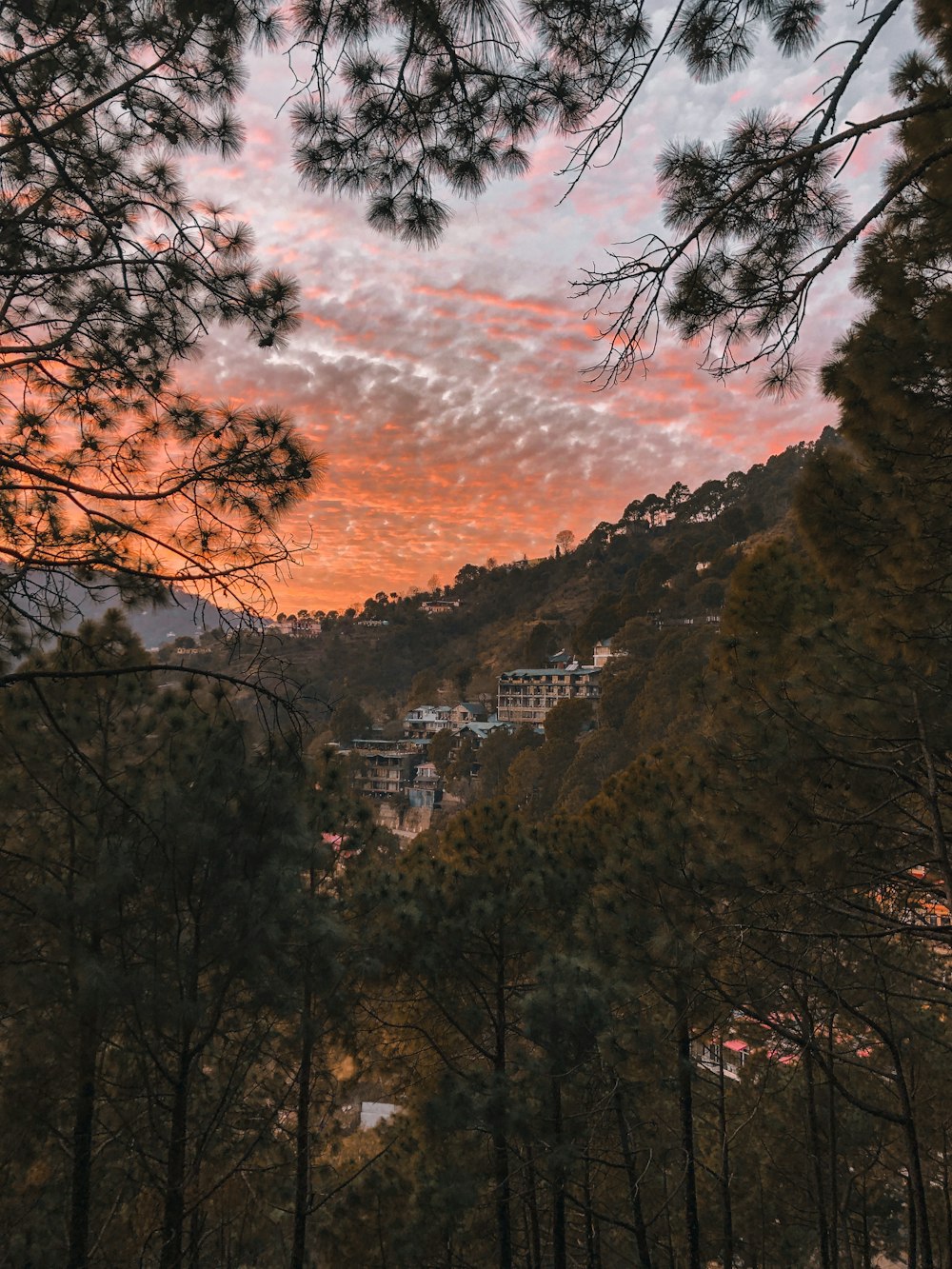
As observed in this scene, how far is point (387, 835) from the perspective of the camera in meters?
7.21

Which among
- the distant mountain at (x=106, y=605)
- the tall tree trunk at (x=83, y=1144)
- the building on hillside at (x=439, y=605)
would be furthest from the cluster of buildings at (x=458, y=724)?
the distant mountain at (x=106, y=605)

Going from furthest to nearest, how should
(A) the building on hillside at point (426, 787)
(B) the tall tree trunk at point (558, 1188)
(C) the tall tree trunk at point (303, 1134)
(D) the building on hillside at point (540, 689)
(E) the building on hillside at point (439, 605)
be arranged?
(E) the building on hillside at point (439, 605)
(D) the building on hillside at point (540, 689)
(A) the building on hillside at point (426, 787)
(B) the tall tree trunk at point (558, 1188)
(C) the tall tree trunk at point (303, 1134)

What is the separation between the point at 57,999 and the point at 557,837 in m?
5.65

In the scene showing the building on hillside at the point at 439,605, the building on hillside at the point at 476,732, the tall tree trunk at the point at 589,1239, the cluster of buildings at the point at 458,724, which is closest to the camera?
the tall tree trunk at the point at 589,1239

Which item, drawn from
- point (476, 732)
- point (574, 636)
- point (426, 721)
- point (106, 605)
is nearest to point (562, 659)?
point (574, 636)

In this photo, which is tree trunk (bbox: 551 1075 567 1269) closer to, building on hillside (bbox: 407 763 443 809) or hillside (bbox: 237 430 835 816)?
hillside (bbox: 237 430 835 816)

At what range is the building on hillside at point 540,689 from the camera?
2334 inches

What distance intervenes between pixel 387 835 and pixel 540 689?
56245 millimetres

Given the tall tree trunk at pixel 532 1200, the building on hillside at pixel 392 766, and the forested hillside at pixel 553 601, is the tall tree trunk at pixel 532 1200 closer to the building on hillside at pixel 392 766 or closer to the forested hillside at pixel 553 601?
the building on hillside at pixel 392 766

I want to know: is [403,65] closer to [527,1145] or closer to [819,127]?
[819,127]

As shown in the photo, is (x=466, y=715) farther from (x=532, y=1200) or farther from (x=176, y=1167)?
(x=176, y=1167)

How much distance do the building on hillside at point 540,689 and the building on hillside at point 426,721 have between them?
590 centimetres

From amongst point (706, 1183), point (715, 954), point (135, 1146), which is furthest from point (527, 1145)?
point (706, 1183)

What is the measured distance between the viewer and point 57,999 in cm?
388
